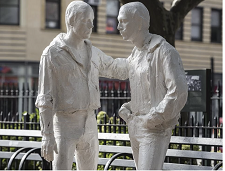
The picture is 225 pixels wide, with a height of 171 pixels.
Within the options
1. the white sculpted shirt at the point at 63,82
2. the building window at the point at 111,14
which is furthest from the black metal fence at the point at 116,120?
the building window at the point at 111,14

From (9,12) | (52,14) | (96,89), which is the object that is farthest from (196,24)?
(96,89)

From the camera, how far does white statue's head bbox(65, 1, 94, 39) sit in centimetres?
572

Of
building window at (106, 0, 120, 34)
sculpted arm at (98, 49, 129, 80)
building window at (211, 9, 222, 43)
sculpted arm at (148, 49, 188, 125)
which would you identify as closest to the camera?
sculpted arm at (148, 49, 188, 125)

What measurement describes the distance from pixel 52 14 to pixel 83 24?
2165 centimetres

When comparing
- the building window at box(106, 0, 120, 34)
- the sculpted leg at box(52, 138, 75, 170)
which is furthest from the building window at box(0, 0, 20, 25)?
the sculpted leg at box(52, 138, 75, 170)

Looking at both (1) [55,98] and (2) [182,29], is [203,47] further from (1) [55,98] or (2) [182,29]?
(1) [55,98]

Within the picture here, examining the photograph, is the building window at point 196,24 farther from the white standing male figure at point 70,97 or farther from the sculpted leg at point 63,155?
the sculpted leg at point 63,155

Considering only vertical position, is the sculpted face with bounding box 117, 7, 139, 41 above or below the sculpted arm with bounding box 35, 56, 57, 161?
above

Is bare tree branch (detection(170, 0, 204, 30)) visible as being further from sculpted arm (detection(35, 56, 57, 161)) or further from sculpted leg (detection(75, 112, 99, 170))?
sculpted arm (detection(35, 56, 57, 161))

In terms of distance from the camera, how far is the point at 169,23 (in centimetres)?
1066

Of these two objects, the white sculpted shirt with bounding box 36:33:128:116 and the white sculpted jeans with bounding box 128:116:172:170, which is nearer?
the white sculpted jeans with bounding box 128:116:172:170

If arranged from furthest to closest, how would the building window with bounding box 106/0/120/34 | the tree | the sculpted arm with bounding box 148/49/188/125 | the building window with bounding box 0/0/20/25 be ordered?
the building window with bounding box 106/0/120/34 < the building window with bounding box 0/0/20/25 < the tree < the sculpted arm with bounding box 148/49/188/125

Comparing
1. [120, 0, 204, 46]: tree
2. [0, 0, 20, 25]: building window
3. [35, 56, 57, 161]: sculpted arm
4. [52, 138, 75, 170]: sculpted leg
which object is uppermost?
[0, 0, 20, 25]: building window

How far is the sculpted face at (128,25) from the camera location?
5.44 m
